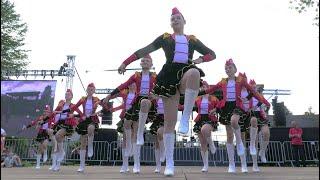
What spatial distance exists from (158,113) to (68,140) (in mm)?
10657

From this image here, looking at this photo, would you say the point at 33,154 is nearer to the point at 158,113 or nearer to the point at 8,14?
the point at 158,113

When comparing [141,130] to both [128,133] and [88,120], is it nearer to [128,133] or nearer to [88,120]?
[128,133]

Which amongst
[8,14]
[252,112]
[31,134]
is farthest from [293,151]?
[8,14]

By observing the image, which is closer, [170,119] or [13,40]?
[170,119]

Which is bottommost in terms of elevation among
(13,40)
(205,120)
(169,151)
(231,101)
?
(169,151)

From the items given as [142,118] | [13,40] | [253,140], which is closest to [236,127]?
[253,140]

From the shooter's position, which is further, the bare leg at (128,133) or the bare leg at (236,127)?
the bare leg at (128,133)

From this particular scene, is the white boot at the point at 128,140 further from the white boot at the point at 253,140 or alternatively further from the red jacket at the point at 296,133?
the red jacket at the point at 296,133

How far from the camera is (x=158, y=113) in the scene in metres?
7.83

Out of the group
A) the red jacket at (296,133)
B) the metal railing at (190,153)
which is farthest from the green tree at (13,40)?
the red jacket at (296,133)

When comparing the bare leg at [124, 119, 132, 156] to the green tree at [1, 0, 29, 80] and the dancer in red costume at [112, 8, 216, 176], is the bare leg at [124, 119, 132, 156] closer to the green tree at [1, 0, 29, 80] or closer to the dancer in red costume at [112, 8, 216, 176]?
the dancer in red costume at [112, 8, 216, 176]

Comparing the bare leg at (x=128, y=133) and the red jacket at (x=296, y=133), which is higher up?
the red jacket at (x=296, y=133)

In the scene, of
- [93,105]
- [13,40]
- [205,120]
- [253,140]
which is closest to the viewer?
[253,140]

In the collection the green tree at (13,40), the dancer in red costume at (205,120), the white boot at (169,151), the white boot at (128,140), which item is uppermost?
the green tree at (13,40)
